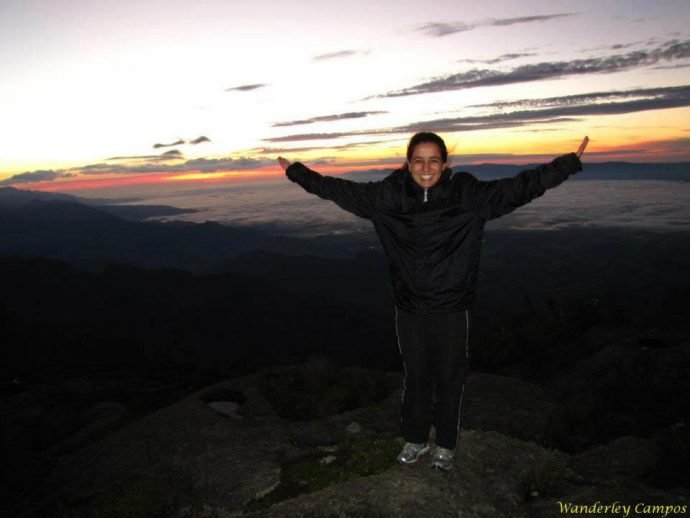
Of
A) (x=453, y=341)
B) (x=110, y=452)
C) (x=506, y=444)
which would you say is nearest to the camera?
(x=453, y=341)

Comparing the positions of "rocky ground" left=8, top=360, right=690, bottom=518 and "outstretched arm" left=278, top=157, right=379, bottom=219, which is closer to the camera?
"rocky ground" left=8, top=360, right=690, bottom=518

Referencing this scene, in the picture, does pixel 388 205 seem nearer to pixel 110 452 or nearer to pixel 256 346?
pixel 110 452

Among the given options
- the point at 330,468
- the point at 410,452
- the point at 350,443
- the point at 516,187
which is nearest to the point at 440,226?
the point at 516,187

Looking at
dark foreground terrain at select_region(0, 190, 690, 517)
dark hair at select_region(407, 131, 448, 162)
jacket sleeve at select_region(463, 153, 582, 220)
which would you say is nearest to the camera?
jacket sleeve at select_region(463, 153, 582, 220)

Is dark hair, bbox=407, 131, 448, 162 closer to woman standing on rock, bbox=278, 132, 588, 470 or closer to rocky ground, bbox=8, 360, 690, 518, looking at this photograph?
woman standing on rock, bbox=278, 132, 588, 470

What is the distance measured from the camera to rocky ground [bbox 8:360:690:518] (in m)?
4.45

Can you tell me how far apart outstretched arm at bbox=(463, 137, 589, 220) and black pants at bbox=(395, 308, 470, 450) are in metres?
1.08

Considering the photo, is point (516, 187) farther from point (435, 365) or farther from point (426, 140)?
point (435, 365)

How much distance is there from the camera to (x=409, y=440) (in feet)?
16.4

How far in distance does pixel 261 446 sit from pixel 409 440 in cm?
257

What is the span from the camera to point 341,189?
15.5ft

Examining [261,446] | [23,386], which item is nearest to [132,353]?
[23,386]

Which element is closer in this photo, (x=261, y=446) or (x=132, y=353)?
(x=261, y=446)

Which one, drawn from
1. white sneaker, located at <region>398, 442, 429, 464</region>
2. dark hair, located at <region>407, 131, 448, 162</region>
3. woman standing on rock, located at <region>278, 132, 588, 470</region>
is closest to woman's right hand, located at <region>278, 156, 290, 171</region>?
woman standing on rock, located at <region>278, 132, 588, 470</region>
